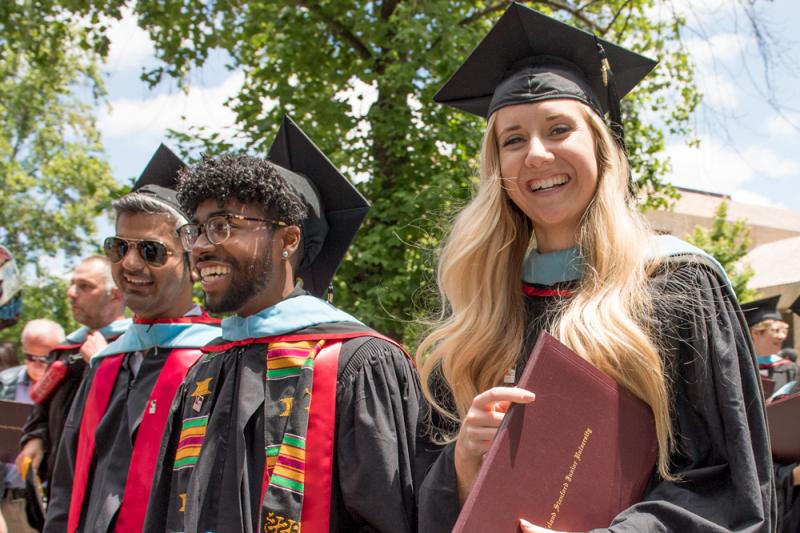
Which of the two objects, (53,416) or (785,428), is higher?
(785,428)

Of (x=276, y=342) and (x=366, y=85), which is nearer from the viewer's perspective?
(x=276, y=342)

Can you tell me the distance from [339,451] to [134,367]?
64.1 inches

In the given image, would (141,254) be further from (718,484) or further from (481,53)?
(718,484)

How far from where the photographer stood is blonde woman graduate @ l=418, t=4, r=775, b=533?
1.82 metres

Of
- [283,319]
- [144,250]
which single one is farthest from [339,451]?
[144,250]

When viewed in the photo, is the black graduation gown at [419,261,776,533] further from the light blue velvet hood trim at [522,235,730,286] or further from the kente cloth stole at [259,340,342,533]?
the kente cloth stole at [259,340,342,533]

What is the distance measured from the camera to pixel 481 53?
2.52m

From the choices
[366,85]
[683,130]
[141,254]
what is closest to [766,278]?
[683,130]

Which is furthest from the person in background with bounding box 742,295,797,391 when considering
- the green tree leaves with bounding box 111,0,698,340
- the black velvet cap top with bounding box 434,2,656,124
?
the black velvet cap top with bounding box 434,2,656,124

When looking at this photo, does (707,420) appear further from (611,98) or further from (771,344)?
(771,344)

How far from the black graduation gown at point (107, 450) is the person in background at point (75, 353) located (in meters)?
0.56

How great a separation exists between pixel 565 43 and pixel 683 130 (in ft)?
32.1

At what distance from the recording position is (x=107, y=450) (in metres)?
3.77

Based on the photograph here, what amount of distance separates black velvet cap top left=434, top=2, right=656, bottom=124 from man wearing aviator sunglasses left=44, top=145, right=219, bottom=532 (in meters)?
1.99
